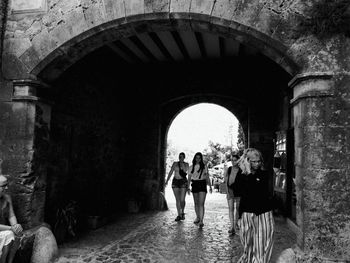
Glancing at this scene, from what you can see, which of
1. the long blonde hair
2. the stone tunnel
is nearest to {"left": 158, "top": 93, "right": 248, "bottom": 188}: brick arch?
the stone tunnel

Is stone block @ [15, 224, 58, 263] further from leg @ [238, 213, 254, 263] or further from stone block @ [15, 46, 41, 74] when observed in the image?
leg @ [238, 213, 254, 263]

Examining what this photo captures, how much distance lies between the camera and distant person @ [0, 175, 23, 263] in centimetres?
Result: 305

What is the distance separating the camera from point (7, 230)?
10.3 feet

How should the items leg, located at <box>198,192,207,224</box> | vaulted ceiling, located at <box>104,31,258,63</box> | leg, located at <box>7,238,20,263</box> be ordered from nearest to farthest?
leg, located at <box>7,238,20,263</box> → leg, located at <box>198,192,207,224</box> → vaulted ceiling, located at <box>104,31,258,63</box>

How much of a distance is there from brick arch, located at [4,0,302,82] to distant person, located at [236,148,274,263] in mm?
1081

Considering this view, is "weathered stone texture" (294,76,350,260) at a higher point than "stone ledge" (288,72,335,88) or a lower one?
lower

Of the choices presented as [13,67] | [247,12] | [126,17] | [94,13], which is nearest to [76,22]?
[94,13]

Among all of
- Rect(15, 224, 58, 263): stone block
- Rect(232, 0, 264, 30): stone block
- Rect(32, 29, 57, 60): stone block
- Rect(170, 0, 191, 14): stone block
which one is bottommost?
Rect(15, 224, 58, 263): stone block

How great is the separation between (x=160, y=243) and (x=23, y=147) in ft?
7.31

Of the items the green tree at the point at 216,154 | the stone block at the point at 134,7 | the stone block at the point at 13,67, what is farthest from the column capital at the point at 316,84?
the green tree at the point at 216,154

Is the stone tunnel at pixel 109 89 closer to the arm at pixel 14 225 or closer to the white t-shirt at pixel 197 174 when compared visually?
the arm at pixel 14 225

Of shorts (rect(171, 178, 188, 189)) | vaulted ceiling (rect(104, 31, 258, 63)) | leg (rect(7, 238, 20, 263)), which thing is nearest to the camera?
leg (rect(7, 238, 20, 263))

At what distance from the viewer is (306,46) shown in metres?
3.06

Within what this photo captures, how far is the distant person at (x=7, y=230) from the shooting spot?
3.05 metres
